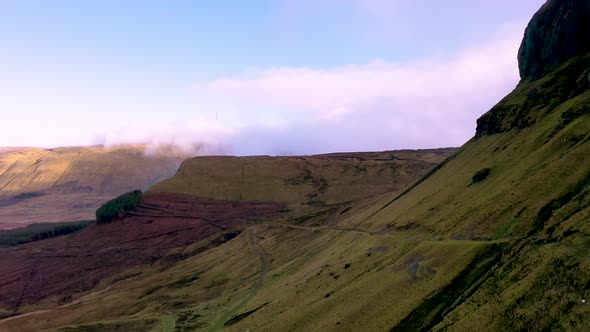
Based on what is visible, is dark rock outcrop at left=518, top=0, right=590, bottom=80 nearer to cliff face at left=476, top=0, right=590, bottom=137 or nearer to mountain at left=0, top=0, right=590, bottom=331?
cliff face at left=476, top=0, right=590, bottom=137

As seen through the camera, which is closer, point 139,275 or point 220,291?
point 220,291

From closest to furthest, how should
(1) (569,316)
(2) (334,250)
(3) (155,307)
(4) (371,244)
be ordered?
(1) (569,316)
(4) (371,244)
(2) (334,250)
(3) (155,307)

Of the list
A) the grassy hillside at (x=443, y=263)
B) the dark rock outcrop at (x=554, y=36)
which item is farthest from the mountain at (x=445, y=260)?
the dark rock outcrop at (x=554, y=36)

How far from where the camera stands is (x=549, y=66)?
128 m

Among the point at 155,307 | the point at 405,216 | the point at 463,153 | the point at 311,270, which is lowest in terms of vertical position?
the point at 155,307

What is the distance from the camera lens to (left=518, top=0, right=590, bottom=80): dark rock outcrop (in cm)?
11575

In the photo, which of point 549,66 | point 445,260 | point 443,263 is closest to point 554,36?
point 549,66

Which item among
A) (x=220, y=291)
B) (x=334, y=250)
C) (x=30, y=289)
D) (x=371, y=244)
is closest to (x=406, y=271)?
(x=371, y=244)

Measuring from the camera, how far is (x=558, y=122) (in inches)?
3625

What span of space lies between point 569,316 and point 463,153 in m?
107

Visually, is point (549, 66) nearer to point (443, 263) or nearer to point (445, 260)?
point (445, 260)

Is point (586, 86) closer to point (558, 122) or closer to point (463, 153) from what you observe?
point (558, 122)

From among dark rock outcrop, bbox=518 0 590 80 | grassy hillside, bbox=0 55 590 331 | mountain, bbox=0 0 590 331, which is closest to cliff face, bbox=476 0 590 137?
dark rock outcrop, bbox=518 0 590 80

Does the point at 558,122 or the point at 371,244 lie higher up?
the point at 558,122
